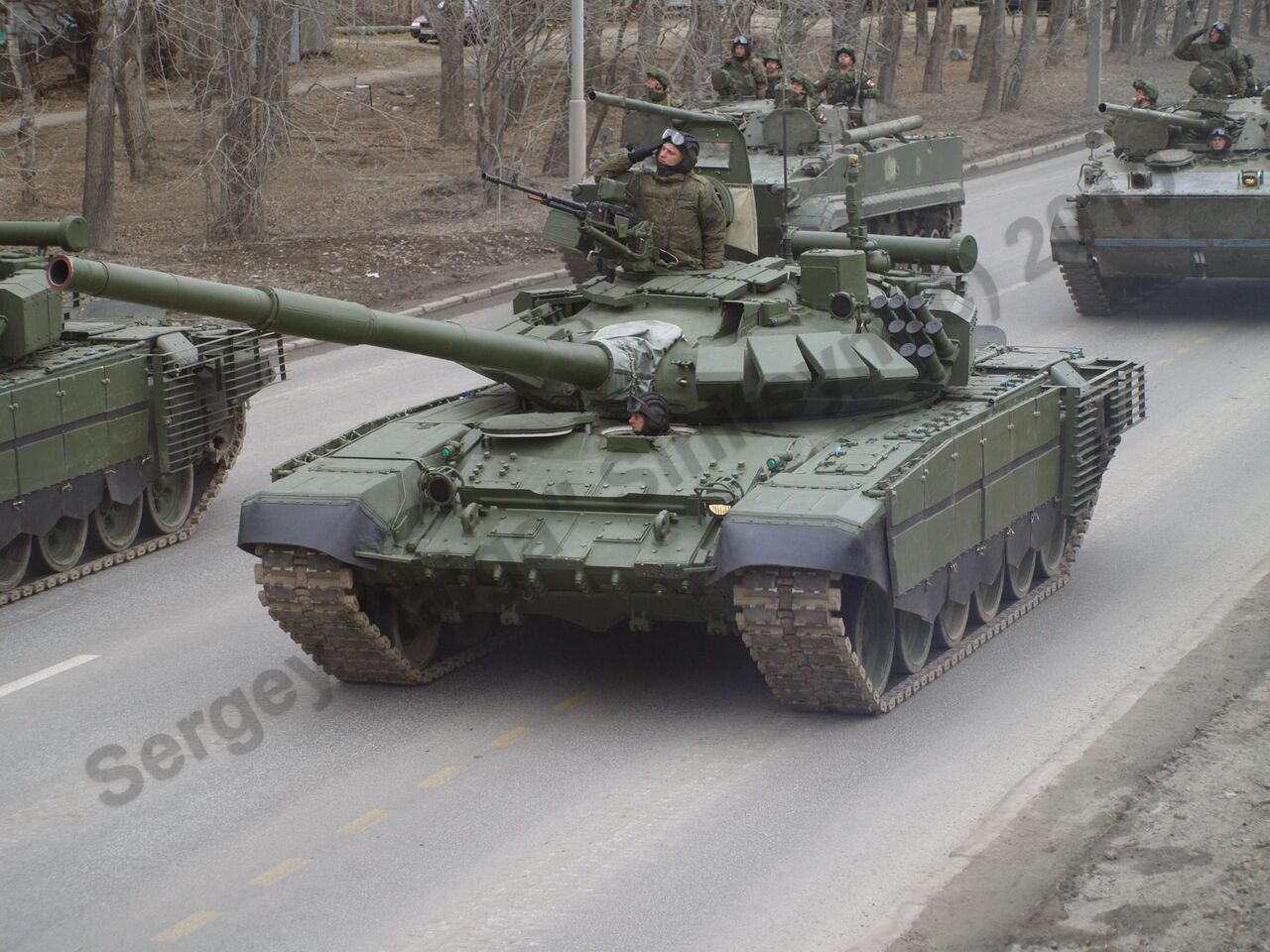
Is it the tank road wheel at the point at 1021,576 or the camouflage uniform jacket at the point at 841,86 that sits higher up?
the camouflage uniform jacket at the point at 841,86

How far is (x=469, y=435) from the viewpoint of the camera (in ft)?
38.4

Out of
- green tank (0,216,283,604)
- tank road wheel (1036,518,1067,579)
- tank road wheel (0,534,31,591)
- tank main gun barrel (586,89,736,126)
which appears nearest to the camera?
tank road wheel (1036,518,1067,579)

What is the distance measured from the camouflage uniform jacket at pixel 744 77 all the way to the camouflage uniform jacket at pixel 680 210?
12257mm

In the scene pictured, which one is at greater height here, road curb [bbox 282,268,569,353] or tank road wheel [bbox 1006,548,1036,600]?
tank road wheel [bbox 1006,548,1036,600]

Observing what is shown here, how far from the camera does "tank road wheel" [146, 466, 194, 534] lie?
1550cm

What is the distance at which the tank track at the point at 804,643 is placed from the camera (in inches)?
390

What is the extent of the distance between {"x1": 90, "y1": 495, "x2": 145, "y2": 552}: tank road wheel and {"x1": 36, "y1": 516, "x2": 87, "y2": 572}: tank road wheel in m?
0.15

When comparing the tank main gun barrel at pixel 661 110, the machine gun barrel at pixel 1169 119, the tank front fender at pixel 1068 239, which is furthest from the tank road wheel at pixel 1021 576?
the machine gun barrel at pixel 1169 119

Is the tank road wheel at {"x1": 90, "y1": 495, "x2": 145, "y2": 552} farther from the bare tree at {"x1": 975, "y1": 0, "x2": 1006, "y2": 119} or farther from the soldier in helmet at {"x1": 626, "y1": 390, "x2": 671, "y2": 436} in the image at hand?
the bare tree at {"x1": 975, "y1": 0, "x2": 1006, "y2": 119}

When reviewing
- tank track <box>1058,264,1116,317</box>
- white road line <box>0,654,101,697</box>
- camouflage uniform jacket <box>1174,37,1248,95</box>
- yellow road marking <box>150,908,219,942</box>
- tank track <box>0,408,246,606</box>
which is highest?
camouflage uniform jacket <box>1174,37,1248,95</box>

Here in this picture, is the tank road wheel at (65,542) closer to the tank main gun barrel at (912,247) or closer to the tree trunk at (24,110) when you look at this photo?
the tank main gun barrel at (912,247)

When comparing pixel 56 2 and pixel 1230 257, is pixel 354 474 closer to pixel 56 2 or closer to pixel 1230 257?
pixel 1230 257

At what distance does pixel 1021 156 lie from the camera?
3753cm

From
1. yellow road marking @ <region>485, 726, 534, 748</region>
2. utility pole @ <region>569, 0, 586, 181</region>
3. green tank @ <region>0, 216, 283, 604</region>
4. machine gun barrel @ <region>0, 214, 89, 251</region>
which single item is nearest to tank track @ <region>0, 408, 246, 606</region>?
green tank @ <region>0, 216, 283, 604</region>
